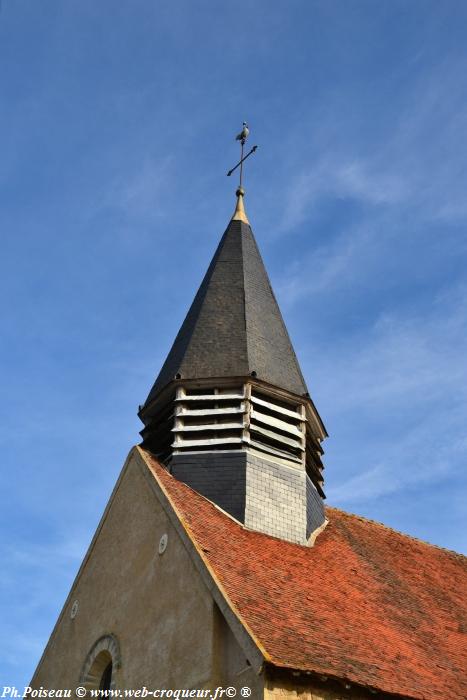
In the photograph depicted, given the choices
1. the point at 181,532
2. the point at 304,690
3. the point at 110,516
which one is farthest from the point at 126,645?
the point at 304,690

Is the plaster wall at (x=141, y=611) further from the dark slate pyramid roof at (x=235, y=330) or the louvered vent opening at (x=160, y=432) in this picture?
the dark slate pyramid roof at (x=235, y=330)

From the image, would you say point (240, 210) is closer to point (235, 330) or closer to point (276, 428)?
point (235, 330)

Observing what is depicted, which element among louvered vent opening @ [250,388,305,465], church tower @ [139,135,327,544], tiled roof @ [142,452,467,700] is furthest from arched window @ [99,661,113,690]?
louvered vent opening @ [250,388,305,465]

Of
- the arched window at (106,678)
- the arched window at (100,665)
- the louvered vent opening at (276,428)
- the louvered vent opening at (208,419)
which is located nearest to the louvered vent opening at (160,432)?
the louvered vent opening at (208,419)

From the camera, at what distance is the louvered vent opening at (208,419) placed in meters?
15.5

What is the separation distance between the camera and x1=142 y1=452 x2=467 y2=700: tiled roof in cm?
1067

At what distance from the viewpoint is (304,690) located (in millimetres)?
9953

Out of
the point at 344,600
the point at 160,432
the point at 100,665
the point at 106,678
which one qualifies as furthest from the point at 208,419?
the point at 106,678

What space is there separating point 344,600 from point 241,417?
3932 mm

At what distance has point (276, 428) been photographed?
16000mm

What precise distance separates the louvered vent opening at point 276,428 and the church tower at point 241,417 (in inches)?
0.7

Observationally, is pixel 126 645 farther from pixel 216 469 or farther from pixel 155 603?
pixel 216 469

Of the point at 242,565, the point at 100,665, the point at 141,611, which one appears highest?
the point at 242,565

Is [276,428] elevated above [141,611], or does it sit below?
above
